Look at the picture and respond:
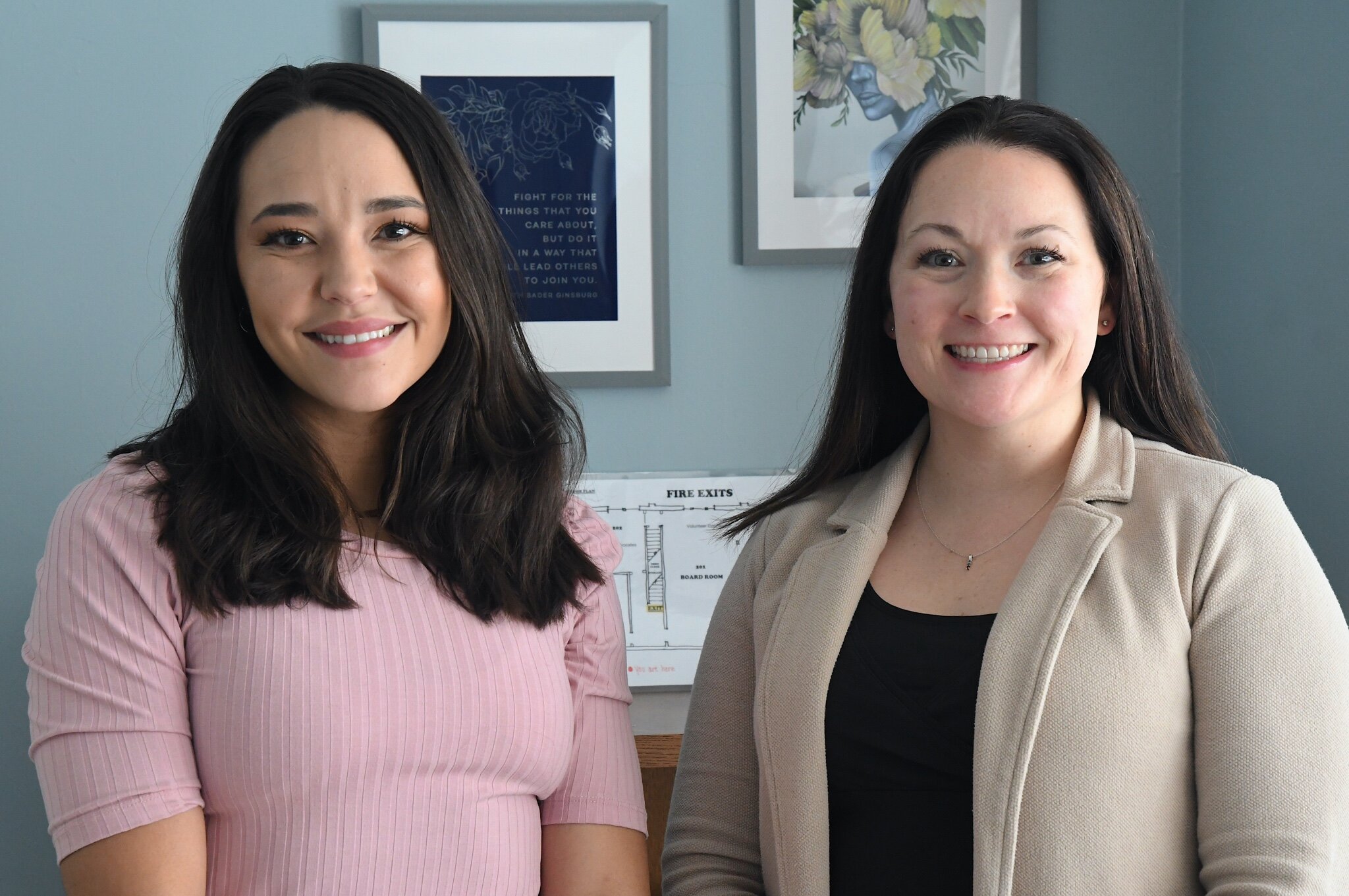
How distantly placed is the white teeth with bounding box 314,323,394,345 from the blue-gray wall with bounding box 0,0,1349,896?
1.02 metres

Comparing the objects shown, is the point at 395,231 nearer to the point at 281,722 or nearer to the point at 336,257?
the point at 336,257

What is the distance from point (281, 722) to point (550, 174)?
1306 millimetres

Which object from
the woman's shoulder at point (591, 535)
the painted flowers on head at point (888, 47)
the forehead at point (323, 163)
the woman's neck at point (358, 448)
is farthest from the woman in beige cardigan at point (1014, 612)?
the painted flowers on head at point (888, 47)

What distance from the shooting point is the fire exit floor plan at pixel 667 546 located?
2.20m

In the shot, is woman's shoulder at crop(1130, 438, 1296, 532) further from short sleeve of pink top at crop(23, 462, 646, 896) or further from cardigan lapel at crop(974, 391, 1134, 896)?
short sleeve of pink top at crop(23, 462, 646, 896)

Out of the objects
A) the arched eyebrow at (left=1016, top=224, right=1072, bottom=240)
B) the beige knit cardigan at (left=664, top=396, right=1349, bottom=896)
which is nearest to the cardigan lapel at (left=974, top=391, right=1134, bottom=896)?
the beige knit cardigan at (left=664, top=396, right=1349, bottom=896)

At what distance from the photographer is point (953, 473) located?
131 cm

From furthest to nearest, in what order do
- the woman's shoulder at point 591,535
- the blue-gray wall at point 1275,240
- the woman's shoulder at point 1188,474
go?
the blue-gray wall at point 1275,240
the woman's shoulder at point 591,535
the woman's shoulder at point 1188,474

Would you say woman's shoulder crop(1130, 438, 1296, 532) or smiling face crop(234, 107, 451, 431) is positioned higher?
smiling face crop(234, 107, 451, 431)

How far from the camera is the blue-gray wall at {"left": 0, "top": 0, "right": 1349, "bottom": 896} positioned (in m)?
1.98

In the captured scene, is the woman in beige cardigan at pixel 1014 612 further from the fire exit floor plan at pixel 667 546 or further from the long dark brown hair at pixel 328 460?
the fire exit floor plan at pixel 667 546

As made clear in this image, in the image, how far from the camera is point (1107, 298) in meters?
1.26

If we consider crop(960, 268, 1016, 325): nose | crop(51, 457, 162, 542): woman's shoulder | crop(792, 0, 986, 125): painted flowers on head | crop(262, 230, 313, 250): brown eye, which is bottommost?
crop(51, 457, 162, 542): woman's shoulder

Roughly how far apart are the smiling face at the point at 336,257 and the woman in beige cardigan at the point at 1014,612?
48 cm
